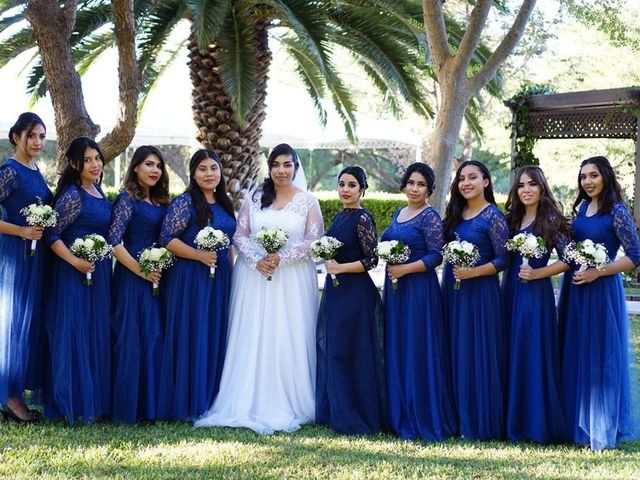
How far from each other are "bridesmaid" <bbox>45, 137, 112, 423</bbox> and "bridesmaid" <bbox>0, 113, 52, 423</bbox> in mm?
→ 151

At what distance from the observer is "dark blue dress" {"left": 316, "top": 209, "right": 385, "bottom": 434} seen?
6.19m

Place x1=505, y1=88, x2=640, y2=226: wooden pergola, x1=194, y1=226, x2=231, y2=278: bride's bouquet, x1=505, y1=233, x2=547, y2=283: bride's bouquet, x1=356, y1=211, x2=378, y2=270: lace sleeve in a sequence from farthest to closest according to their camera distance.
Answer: x1=505, y1=88, x2=640, y2=226: wooden pergola < x1=356, y1=211, x2=378, y2=270: lace sleeve < x1=194, y1=226, x2=231, y2=278: bride's bouquet < x1=505, y1=233, x2=547, y2=283: bride's bouquet

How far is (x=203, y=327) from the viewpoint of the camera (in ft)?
21.0

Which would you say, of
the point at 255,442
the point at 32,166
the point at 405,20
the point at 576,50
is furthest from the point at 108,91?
the point at 255,442

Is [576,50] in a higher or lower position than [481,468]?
higher

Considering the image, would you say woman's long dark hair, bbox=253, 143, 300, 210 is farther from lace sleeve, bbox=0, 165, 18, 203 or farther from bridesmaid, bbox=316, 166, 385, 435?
lace sleeve, bbox=0, 165, 18, 203

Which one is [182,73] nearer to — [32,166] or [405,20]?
[405,20]

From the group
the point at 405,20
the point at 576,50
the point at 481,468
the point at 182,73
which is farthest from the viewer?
the point at 576,50

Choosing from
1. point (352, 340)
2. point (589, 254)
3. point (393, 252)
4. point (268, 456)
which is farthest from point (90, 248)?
point (589, 254)

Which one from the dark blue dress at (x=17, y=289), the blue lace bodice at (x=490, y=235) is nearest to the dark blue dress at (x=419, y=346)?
the blue lace bodice at (x=490, y=235)

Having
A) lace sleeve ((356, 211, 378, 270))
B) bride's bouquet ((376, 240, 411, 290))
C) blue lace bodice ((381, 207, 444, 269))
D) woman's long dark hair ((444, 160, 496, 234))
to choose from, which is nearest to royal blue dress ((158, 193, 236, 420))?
lace sleeve ((356, 211, 378, 270))

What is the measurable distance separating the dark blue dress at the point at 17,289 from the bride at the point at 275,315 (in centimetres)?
139

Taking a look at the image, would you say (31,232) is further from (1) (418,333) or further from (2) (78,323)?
(1) (418,333)

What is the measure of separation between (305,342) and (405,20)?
7202 mm
